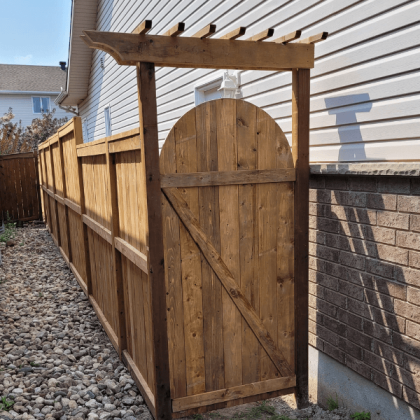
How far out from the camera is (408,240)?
271cm

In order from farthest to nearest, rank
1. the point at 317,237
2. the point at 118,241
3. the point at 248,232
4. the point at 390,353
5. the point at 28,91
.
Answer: the point at 28,91 < the point at 118,241 < the point at 317,237 < the point at 248,232 < the point at 390,353

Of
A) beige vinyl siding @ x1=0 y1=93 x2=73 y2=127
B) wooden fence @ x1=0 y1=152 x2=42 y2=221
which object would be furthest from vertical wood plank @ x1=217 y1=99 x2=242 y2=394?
beige vinyl siding @ x1=0 y1=93 x2=73 y2=127

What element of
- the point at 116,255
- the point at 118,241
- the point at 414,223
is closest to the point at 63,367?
the point at 116,255

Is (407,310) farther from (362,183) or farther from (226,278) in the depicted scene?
(226,278)

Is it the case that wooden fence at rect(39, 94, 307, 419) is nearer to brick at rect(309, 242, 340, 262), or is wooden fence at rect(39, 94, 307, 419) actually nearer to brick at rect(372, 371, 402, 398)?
brick at rect(309, 242, 340, 262)

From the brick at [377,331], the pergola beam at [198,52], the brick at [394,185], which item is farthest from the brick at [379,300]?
the pergola beam at [198,52]

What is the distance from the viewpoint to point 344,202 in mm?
3244

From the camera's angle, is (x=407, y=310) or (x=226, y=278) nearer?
(x=407, y=310)

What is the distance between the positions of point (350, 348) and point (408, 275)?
2.91ft

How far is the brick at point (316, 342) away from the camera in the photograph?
3.64 meters

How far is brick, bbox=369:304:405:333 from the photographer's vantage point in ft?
9.28

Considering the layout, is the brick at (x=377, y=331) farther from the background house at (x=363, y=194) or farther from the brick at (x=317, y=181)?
the brick at (x=317, y=181)

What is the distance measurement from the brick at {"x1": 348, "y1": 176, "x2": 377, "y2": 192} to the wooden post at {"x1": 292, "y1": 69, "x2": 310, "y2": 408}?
0.32 metres

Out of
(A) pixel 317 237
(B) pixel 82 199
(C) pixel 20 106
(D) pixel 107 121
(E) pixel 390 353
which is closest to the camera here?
(E) pixel 390 353
